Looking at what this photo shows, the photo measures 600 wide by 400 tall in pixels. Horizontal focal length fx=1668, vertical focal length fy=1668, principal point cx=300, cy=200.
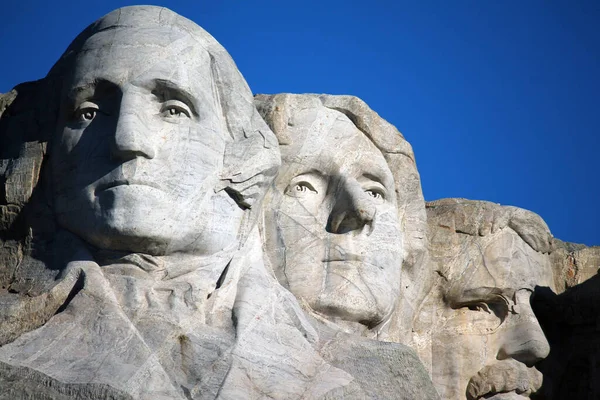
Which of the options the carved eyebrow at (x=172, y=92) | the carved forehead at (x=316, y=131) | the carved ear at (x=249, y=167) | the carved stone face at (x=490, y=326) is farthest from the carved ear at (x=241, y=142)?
the carved stone face at (x=490, y=326)

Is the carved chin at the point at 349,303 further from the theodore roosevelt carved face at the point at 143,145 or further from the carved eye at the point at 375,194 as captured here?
the theodore roosevelt carved face at the point at 143,145

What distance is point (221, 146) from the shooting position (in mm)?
11422

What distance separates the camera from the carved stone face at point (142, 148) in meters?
10.8

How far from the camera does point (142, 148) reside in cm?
1091

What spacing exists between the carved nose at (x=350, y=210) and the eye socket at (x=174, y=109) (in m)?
1.63

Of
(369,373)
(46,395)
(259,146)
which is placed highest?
(259,146)

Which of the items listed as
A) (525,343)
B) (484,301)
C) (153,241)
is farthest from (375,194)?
(153,241)

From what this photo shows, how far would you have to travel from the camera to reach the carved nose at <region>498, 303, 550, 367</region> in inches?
518

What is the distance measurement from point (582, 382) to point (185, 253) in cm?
423

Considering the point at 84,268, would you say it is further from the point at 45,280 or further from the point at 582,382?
the point at 582,382

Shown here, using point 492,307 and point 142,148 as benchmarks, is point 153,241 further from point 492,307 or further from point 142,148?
point 492,307

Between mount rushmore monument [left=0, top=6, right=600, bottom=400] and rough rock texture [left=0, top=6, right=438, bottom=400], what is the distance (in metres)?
0.01

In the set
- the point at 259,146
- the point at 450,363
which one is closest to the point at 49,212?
the point at 259,146

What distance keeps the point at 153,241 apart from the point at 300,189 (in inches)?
75.9
